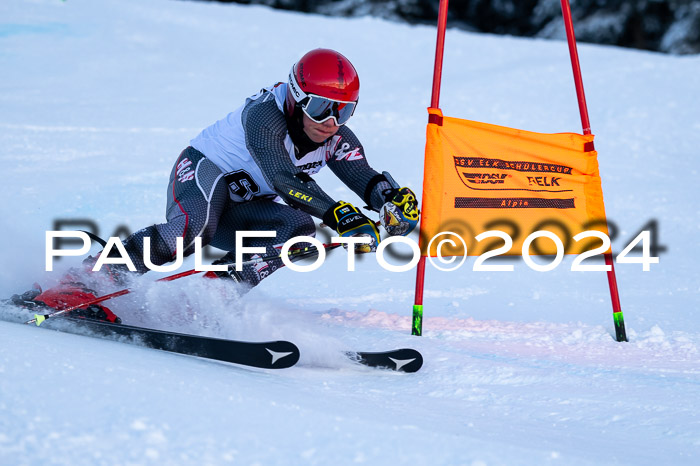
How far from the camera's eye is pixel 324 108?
3.66 m

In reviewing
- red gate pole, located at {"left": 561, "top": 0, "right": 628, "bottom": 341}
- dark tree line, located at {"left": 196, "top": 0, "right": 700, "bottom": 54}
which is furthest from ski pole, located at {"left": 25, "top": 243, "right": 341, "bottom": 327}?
dark tree line, located at {"left": 196, "top": 0, "right": 700, "bottom": 54}

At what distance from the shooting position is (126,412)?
2176 mm

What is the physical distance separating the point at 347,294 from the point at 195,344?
2.20 m

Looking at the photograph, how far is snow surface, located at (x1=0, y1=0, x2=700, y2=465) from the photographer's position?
223cm

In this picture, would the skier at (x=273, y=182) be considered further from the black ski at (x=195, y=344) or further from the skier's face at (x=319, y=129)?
the black ski at (x=195, y=344)

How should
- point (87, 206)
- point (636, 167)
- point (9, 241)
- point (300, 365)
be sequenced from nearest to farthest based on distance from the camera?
1. point (300, 365)
2. point (9, 241)
3. point (87, 206)
4. point (636, 167)

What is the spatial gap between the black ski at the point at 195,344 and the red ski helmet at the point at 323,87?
122 cm

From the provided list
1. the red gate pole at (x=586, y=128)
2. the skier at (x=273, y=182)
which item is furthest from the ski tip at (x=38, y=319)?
the red gate pole at (x=586, y=128)

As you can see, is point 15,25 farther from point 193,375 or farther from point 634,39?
point 634,39

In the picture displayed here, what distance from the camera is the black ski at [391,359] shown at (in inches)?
127

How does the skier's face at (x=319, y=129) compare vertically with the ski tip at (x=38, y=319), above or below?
above

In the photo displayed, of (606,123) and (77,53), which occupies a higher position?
(77,53)

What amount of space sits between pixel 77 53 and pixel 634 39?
17.2 meters

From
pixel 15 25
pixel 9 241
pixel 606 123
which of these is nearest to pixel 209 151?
pixel 9 241
